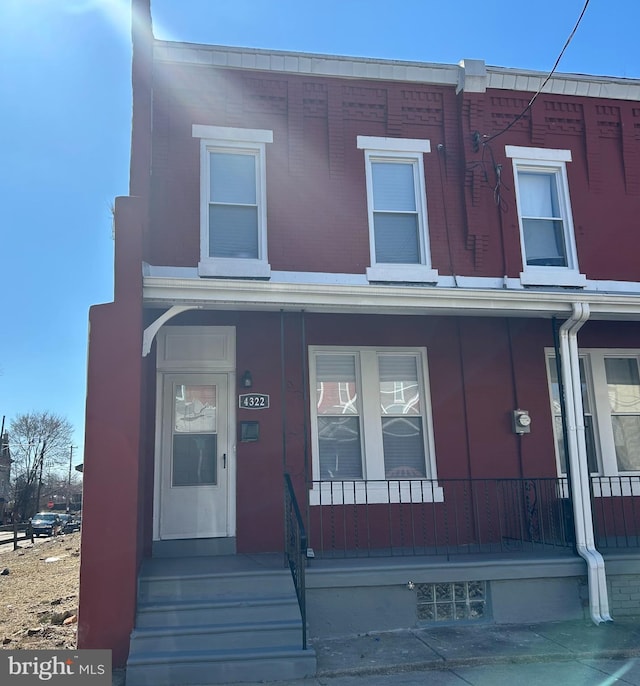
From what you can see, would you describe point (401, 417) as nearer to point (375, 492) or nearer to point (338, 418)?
point (338, 418)

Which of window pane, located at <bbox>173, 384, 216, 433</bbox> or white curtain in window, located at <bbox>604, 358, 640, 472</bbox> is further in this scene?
white curtain in window, located at <bbox>604, 358, 640, 472</bbox>

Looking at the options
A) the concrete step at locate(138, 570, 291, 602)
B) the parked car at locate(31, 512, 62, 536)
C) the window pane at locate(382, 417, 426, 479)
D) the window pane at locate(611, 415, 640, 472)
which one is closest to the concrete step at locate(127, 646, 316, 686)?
the concrete step at locate(138, 570, 291, 602)

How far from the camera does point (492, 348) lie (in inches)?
331

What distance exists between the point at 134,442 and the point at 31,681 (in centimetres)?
197

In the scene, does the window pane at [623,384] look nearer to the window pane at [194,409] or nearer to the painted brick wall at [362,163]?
the painted brick wall at [362,163]

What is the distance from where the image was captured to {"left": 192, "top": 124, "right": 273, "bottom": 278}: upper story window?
7832 mm

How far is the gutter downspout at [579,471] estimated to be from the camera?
6645mm

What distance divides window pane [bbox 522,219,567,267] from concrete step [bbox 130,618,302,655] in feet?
→ 18.4

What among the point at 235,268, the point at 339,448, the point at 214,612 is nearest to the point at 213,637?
the point at 214,612

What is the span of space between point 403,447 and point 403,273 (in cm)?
216

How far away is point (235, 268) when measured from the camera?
7672 millimetres

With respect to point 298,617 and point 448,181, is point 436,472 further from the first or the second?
point 448,181

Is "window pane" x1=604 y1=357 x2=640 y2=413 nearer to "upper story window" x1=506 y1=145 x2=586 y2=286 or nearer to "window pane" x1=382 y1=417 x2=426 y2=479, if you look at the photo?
"upper story window" x1=506 y1=145 x2=586 y2=286

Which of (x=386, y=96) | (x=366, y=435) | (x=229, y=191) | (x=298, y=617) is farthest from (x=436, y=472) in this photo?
(x=386, y=96)
